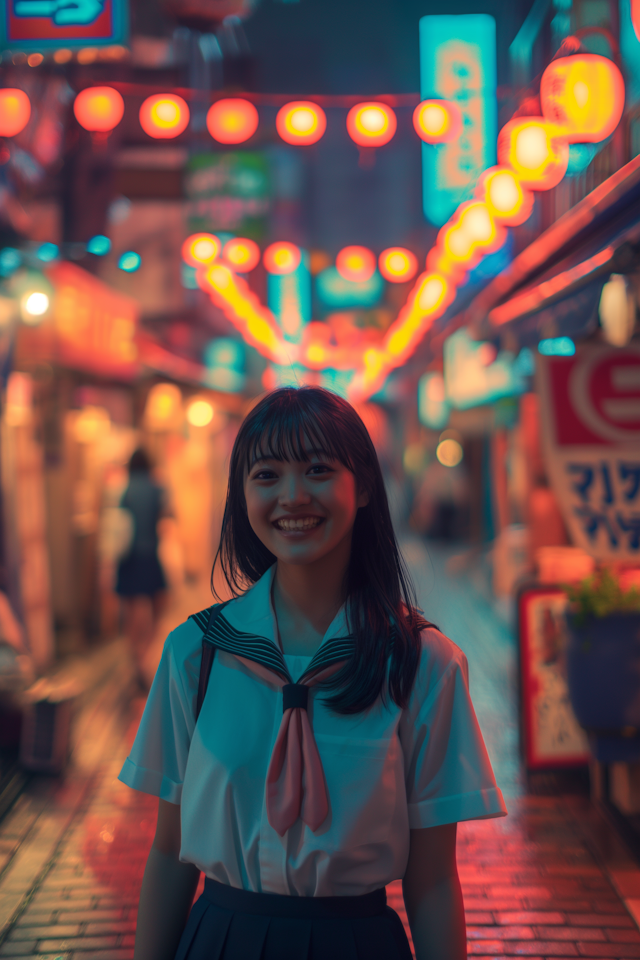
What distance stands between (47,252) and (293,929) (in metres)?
6.74

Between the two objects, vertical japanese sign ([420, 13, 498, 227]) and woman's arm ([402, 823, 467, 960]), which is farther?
vertical japanese sign ([420, 13, 498, 227])

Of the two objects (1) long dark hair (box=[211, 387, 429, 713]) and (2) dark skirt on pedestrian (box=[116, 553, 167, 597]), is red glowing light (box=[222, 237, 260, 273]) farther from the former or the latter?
(1) long dark hair (box=[211, 387, 429, 713])

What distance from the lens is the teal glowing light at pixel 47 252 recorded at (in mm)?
7110

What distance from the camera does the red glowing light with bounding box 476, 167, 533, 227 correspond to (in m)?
7.17

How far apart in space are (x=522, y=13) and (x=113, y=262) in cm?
650

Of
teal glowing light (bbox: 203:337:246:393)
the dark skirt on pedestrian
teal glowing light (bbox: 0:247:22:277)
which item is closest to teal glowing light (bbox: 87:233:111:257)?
teal glowing light (bbox: 0:247:22:277)

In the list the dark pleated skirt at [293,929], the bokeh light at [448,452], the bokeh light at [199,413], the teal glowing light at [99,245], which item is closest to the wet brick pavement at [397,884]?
the dark pleated skirt at [293,929]

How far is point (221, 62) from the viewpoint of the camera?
1310 centimetres

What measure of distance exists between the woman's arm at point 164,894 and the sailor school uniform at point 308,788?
0.17 feet

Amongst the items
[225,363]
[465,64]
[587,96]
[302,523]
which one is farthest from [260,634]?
[225,363]

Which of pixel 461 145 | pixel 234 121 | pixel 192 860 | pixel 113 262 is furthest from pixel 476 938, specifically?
pixel 113 262

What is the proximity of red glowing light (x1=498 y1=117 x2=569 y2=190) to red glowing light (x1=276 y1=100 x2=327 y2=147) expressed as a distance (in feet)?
5.07

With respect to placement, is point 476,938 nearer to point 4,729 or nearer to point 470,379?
point 4,729

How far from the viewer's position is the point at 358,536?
5.94 ft
